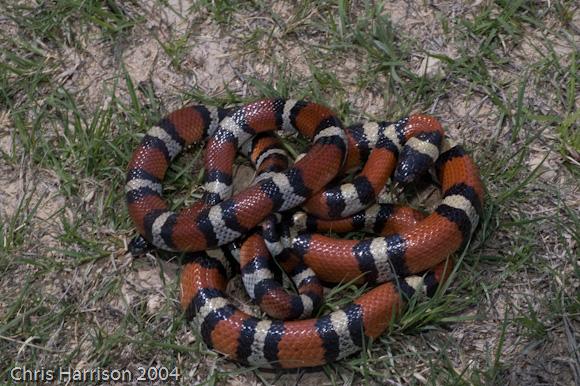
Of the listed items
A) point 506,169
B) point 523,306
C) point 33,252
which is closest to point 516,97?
point 506,169

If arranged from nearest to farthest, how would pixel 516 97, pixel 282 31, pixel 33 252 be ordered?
1. pixel 33 252
2. pixel 516 97
3. pixel 282 31

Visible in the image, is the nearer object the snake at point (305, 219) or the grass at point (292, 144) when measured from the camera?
the snake at point (305, 219)

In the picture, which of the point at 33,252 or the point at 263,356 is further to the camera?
the point at 33,252

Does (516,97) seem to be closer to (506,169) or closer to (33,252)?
(506,169)

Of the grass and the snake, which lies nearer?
the snake
